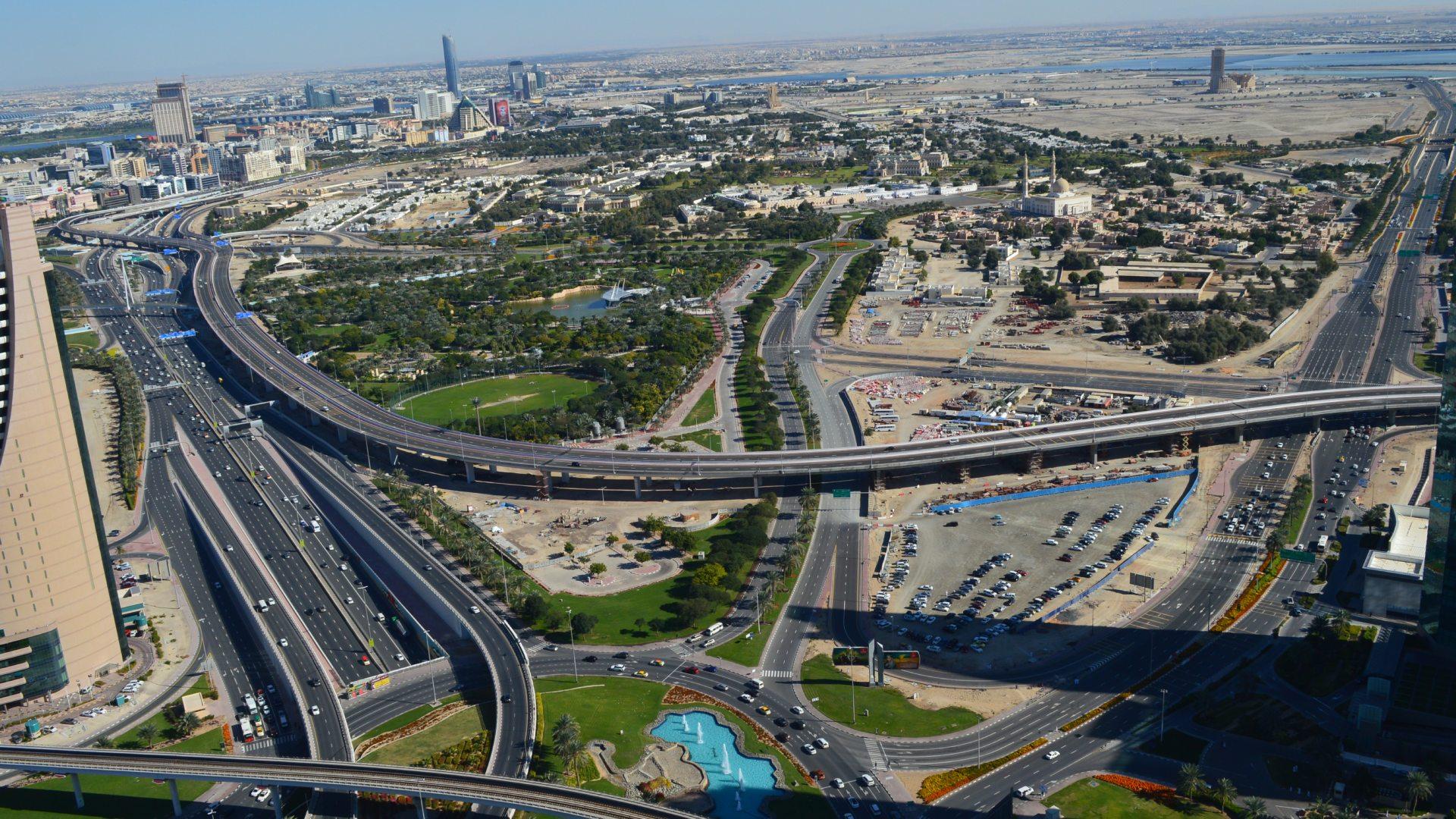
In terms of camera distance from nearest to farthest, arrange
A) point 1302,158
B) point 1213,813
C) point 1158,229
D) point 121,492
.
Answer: point 1213,813, point 121,492, point 1158,229, point 1302,158

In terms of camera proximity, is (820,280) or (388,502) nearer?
(388,502)

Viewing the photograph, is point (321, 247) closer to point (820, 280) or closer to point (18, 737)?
point (820, 280)

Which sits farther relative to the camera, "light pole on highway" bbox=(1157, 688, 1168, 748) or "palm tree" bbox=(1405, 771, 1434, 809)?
"light pole on highway" bbox=(1157, 688, 1168, 748)

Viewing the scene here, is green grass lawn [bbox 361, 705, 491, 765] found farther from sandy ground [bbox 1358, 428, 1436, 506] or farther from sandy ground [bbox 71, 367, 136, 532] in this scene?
sandy ground [bbox 1358, 428, 1436, 506]

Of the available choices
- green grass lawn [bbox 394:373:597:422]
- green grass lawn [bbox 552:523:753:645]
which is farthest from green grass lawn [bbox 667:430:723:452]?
green grass lawn [bbox 552:523:753:645]

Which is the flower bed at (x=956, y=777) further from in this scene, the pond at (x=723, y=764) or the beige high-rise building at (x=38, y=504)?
the beige high-rise building at (x=38, y=504)

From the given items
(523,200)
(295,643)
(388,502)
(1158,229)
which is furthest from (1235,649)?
(523,200)

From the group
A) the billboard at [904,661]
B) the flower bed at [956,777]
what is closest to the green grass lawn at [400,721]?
the billboard at [904,661]
